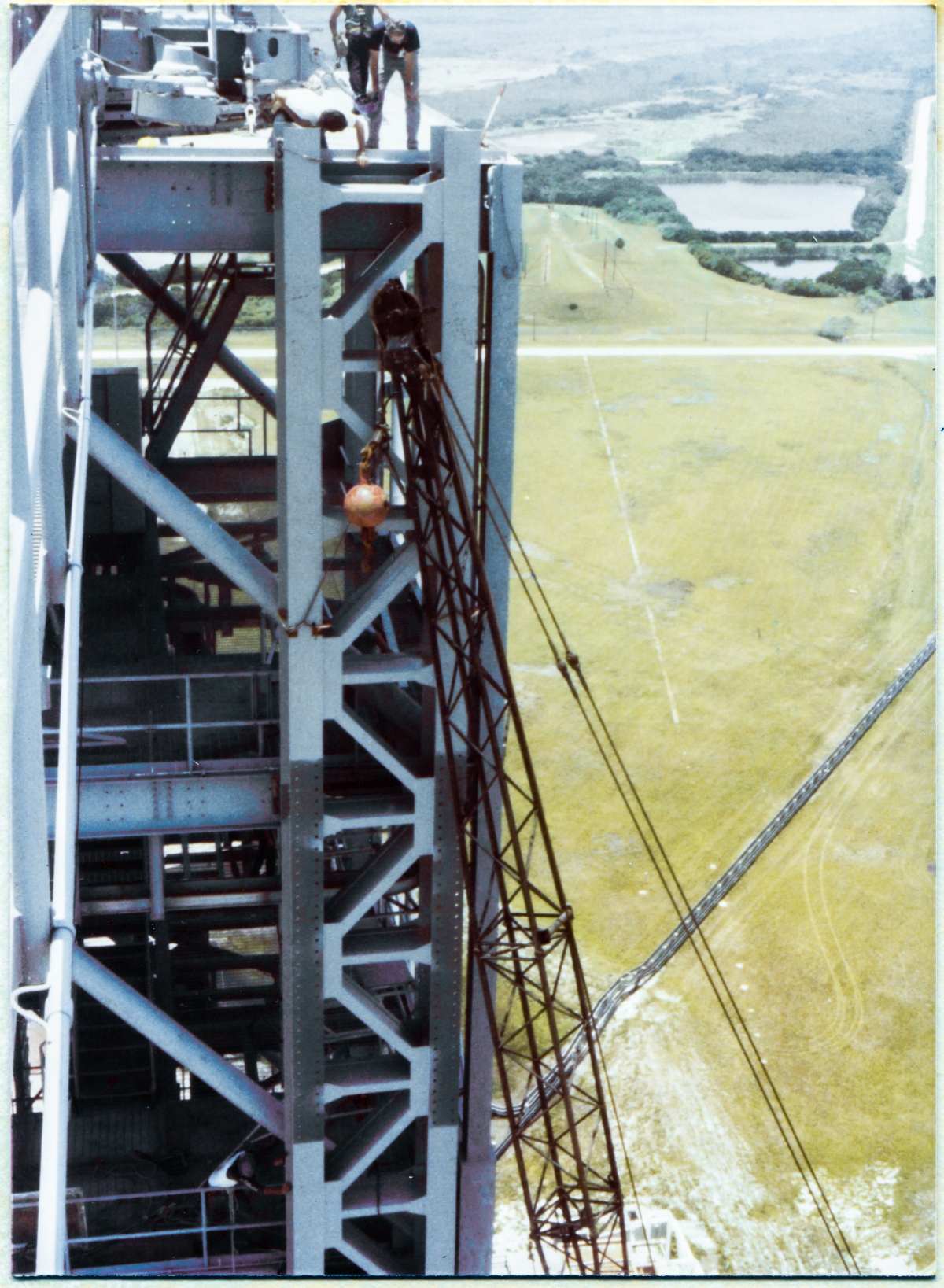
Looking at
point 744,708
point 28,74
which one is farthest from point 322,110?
point 744,708

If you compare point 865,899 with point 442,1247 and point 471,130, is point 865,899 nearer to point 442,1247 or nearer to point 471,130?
point 442,1247

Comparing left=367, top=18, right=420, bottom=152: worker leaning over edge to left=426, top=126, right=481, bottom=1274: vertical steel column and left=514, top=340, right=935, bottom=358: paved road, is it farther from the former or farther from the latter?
left=514, top=340, right=935, bottom=358: paved road

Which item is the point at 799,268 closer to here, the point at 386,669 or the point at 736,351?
the point at 736,351

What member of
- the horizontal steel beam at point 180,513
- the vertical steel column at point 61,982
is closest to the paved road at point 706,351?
the horizontal steel beam at point 180,513

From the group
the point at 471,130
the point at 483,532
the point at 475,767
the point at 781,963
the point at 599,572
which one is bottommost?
the point at 781,963

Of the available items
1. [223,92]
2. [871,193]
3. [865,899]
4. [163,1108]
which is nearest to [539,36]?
[871,193]

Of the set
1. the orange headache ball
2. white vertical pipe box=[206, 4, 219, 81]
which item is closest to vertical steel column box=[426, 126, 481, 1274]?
the orange headache ball

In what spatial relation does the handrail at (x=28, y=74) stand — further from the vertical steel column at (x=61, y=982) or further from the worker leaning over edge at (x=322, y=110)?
the worker leaning over edge at (x=322, y=110)
